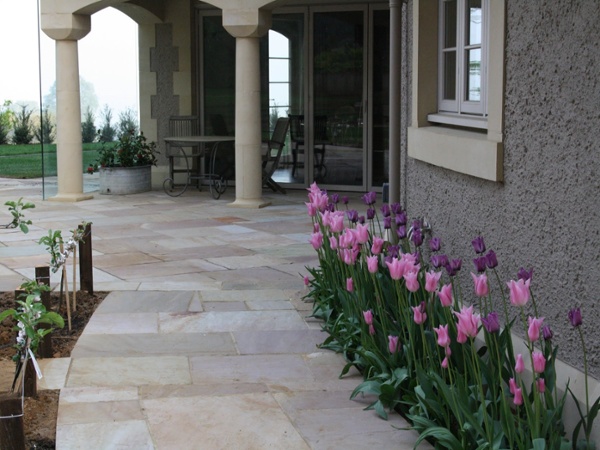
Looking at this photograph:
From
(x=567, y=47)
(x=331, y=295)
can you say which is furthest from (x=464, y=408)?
(x=331, y=295)

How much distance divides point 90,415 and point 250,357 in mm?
1181

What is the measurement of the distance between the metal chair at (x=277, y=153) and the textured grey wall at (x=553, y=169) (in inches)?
327

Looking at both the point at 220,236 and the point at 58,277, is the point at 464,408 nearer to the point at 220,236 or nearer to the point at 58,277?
the point at 58,277

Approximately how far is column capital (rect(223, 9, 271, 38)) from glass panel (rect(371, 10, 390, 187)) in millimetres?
2300

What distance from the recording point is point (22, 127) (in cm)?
2019

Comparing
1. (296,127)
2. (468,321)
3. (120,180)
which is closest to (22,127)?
(120,180)

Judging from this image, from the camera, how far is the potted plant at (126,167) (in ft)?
43.4

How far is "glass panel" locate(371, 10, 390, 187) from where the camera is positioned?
13242mm

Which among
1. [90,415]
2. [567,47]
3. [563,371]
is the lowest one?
[90,415]

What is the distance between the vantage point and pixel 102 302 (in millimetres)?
6449

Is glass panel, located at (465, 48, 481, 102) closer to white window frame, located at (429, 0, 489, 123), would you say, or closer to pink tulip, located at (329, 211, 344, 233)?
white window frame, located at (429, 0, 489, 123)

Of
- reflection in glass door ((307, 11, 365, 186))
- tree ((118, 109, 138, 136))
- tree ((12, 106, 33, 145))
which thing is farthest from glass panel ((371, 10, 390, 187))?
tree ((12, 106, 33, 145))

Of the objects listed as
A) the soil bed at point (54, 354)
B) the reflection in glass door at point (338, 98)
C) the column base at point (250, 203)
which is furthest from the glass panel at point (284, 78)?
the soil bed at point (54, 354)

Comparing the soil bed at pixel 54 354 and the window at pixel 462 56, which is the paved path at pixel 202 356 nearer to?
the soil bed at pixel 54 354
